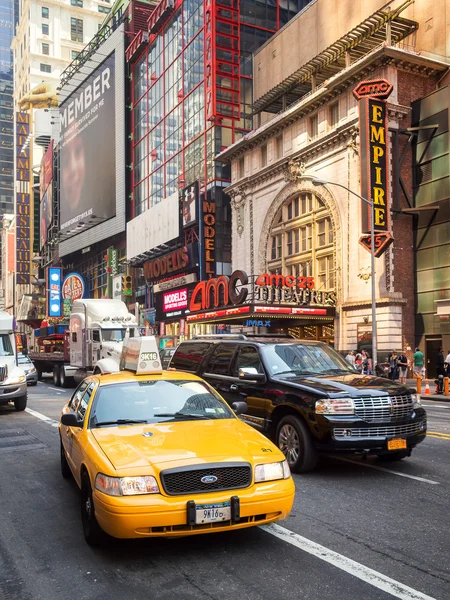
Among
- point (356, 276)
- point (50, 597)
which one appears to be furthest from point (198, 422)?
point (356, 276)

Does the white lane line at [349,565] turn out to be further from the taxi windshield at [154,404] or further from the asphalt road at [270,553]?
the taxi windshield at [154,404]

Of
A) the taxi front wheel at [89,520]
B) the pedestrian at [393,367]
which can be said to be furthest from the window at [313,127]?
the taxi front wheel at [89,520]

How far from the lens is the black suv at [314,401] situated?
25.0 feet

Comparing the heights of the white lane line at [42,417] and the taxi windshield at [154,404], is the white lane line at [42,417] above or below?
below

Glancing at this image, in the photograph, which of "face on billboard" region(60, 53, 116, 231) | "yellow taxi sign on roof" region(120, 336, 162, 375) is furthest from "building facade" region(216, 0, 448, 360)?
"face on billboard" region(60, 53, 116, 231)

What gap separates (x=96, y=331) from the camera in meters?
23.4

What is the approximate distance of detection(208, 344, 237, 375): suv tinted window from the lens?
392 inches

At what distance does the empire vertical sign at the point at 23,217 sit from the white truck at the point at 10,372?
96.5m

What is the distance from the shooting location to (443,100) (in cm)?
3045

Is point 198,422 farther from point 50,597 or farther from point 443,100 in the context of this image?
point 443,100

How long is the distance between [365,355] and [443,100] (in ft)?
45.4

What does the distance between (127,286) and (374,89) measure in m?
42.7

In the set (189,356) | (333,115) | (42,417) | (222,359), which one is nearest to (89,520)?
(222,359)

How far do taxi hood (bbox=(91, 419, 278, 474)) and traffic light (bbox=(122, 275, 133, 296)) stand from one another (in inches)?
2447
